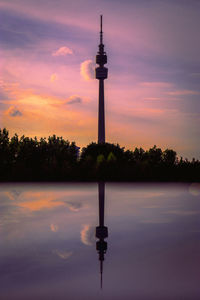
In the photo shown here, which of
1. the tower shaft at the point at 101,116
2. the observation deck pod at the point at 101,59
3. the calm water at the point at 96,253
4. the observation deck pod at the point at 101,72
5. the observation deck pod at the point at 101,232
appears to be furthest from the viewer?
the tower shaft at the point at 101,116

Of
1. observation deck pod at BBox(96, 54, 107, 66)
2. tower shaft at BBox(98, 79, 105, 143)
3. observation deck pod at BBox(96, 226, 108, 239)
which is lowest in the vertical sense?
observation deck pod at BBox(96, 226, 108, 239)

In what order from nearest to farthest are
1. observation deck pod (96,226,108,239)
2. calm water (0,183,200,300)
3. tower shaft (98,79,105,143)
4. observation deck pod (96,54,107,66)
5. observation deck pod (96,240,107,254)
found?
1. calm water (0,183,200,300)
2. observation deck pod (96,240,107,254)
3. observation deck pod (96,226,108,239)
4. observation deck pod (96,54,107,66)
5. tower shaft (98,79,105,143)

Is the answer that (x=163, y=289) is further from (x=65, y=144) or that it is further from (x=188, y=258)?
(x=65, y=144)

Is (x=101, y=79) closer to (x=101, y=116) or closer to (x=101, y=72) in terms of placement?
(x=101, y=72)

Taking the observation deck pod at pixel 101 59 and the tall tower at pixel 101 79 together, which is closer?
the tall tower at pixel 101 79

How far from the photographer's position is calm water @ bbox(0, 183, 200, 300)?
7.64 metres

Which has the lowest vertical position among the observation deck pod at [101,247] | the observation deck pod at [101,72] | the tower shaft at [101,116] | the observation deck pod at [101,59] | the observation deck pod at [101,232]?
the observation deck pod at [101,247]

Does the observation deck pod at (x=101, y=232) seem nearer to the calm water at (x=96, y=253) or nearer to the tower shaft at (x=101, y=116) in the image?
the calm water at (x=96, y=253)

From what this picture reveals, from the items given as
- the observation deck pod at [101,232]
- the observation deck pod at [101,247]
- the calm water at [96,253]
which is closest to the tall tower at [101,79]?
the calm water at [96,253]

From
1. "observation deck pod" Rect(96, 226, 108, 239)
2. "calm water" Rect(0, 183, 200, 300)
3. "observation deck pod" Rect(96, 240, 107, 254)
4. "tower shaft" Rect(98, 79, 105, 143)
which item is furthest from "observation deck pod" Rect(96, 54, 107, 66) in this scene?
"observation deck pod" Rect(96, 240, 107, 254)

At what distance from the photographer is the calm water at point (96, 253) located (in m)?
7.64

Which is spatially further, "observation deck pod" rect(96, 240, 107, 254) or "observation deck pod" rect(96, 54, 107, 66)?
"observation deck pod" rect(96, 54, 107, 66)

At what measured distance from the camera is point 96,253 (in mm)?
10664

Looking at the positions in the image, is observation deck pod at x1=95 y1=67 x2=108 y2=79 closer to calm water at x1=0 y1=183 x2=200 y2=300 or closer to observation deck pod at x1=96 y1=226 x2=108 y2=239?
calm water at x1=0 y1=183 x2=200 y2=300
